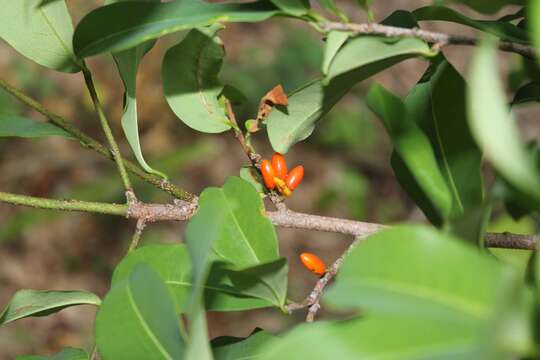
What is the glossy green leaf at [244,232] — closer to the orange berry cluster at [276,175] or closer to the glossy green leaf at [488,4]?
the orange berry cluster at [276,175]

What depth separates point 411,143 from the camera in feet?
2.53

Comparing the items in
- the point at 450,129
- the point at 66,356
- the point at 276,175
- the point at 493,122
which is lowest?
the point at 66,356

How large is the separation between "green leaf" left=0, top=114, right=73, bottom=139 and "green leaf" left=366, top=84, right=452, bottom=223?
52 centimetres

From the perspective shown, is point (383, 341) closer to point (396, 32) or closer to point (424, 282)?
point (424, 282)

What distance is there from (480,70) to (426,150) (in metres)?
0.34

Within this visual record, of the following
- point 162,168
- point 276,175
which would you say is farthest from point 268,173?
point 162,168

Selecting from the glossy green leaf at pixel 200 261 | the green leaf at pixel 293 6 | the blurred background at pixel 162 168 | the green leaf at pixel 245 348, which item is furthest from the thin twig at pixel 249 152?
the blurred background at pixel 162 168

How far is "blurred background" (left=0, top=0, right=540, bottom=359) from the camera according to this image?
3.74m

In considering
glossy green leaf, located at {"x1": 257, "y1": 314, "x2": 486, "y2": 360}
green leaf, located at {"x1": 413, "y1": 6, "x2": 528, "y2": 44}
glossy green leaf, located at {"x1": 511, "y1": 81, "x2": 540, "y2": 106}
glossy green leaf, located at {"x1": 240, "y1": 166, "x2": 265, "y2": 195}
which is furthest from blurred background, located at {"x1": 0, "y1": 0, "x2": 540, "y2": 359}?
glossy green leaf, located at {"x1": 257, "y1": 314, "x2": 486, "y2": 360}

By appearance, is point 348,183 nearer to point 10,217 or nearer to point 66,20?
point 10,217

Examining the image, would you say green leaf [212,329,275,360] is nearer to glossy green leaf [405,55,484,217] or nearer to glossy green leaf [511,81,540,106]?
glossy green leaf [405,55,484,217]

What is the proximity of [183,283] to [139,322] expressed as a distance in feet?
0.47

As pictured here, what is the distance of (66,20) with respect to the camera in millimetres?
1016

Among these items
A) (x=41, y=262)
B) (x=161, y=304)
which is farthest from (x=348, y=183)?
(x=161, y=304)
